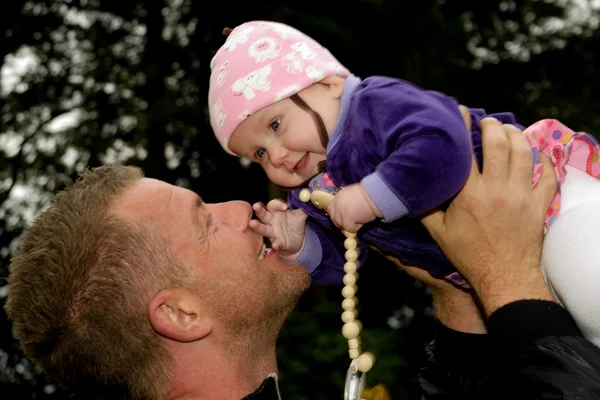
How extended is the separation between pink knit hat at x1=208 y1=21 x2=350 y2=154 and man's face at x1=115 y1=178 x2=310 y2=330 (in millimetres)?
351

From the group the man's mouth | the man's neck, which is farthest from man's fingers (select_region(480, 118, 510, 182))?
the man's neck

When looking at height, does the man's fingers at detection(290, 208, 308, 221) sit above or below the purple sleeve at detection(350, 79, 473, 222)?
below

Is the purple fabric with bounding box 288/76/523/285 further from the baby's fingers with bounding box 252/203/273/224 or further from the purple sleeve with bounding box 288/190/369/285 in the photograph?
the baby's fingers with bounding box 252/203/273/224

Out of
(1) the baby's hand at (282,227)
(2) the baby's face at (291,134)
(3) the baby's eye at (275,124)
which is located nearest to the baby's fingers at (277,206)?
(1) the baby's hand at (282,227)

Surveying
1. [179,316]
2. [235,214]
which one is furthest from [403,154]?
[179,316]

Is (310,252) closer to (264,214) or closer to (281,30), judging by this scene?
(264,214)

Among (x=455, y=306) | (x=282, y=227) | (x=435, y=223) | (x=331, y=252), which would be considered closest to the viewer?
(x=435, y=223)

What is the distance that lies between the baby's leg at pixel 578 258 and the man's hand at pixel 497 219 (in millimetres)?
61

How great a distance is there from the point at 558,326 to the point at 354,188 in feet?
2.45

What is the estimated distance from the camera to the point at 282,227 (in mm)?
2947

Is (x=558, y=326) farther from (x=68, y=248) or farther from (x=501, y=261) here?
(x=68, y=248)

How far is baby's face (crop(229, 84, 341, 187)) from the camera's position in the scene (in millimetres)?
2619

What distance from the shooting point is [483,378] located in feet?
9.99

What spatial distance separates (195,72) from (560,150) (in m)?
9.15
